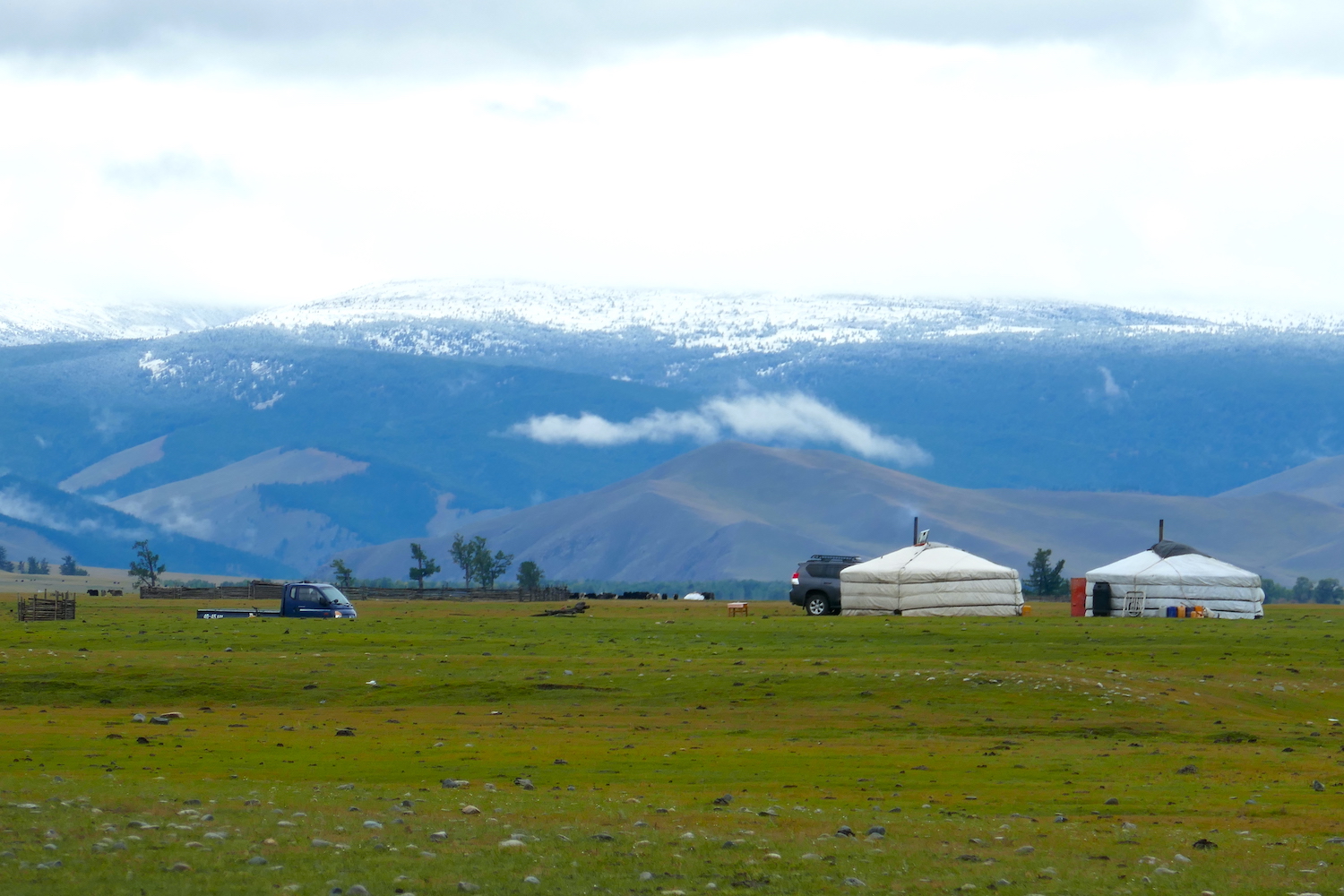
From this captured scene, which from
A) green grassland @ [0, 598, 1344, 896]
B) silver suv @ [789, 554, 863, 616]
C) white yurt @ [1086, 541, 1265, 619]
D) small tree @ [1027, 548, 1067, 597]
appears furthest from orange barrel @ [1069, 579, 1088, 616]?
small tree @ [1027, 548, 1067, 597]

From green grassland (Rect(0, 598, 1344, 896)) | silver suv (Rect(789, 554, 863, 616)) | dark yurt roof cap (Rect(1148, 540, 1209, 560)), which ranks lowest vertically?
green grassland (Rect(0, 598, 1344, 896))

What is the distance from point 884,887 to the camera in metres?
17.4

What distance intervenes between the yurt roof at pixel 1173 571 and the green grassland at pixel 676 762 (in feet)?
72.4

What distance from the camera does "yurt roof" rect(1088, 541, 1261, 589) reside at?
8306 cm

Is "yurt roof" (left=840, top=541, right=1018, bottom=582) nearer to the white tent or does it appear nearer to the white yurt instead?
the white tent

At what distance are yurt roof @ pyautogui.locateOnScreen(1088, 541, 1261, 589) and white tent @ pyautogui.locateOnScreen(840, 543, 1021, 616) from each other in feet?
22.9

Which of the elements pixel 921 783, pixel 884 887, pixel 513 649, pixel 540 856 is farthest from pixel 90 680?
pixel 884 887

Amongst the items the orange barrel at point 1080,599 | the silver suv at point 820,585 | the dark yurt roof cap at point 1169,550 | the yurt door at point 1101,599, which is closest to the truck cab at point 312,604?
the silver suv at point 820,585

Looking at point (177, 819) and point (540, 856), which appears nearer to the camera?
point (540, 856)

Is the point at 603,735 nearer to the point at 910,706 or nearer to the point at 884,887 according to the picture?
the point at 910,706

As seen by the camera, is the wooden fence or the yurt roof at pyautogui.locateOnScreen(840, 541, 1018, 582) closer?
the yurt roof at pyautogui.locateOnScreen(840, 541, 1018, 582)

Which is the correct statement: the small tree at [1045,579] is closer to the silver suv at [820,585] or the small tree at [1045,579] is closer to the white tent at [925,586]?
the silver suv at [820,585]

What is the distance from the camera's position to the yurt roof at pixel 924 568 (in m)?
76.4

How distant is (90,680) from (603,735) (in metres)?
15.9
